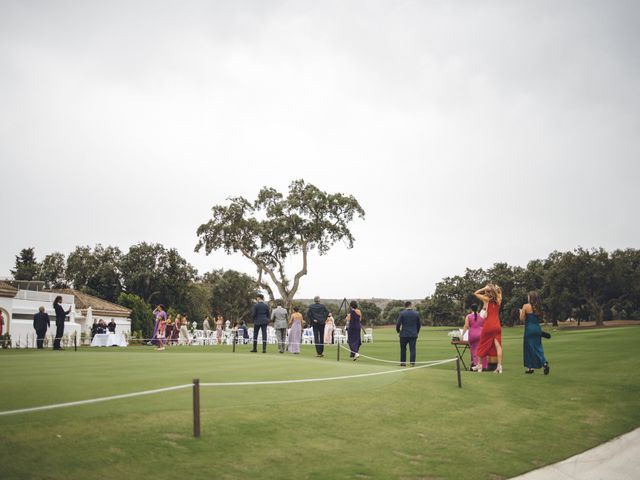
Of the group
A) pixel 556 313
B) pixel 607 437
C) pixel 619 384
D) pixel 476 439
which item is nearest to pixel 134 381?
pixel 476 439

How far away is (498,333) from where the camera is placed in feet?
47.7

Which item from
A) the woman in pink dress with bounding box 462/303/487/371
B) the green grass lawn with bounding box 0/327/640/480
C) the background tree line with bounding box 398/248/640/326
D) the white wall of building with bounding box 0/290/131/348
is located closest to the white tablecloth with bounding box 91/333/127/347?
the white wall of building with bounding box 0/290/131/348

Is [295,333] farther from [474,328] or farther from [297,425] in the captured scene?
[297,425]

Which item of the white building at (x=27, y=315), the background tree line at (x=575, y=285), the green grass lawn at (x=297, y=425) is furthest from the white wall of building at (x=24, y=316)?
the background tree line at (x=575, y=285)

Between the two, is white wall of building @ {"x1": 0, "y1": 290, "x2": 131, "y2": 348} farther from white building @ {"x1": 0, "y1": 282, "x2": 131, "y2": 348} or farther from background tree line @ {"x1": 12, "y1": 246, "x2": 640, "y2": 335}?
background tree line @ {"x1": 12, "y1": 246, "x2": 640, "y2": 335}

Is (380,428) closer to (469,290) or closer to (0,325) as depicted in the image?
(0,325)

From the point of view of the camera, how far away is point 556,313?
73.2 m

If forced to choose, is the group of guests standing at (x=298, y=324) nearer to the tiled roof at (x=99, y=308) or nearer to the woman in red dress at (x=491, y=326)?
the woman in red dress at (x=491, y=326)

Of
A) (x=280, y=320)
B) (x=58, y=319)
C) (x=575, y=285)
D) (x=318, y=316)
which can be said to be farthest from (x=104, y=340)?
(x=575, y=285)

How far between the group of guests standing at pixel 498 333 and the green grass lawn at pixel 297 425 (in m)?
1.63

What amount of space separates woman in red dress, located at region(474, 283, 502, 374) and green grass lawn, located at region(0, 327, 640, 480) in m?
1.95

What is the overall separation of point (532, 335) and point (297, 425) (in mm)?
8738

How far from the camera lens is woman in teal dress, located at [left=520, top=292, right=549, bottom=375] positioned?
13945 mm

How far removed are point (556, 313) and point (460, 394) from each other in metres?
69.1
